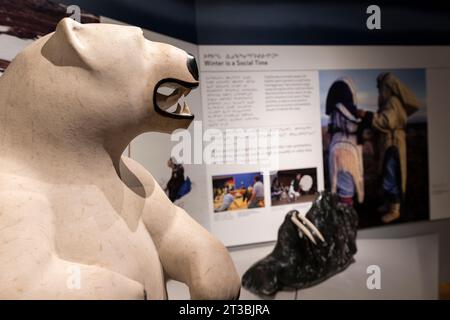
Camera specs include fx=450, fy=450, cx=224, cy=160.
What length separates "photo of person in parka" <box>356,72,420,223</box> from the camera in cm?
200

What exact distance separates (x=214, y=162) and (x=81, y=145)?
36.3 inches

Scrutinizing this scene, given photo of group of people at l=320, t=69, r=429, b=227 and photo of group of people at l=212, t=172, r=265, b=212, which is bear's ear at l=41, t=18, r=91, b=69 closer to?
photo of group of people at l=212, t=172, r=265, b=212

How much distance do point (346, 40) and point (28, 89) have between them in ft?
4.46

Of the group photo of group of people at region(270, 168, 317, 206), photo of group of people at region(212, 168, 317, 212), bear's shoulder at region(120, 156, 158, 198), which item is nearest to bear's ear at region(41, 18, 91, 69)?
bear's shoulder at region(120, 156, 158, 198)

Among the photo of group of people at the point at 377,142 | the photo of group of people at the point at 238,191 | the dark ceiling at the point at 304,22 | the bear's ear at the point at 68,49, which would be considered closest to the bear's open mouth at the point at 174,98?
the bear's ear at the point at 68,49

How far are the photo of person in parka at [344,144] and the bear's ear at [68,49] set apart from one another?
4.39ft

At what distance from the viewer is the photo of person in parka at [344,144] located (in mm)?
1930

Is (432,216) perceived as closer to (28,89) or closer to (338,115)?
(338,115)

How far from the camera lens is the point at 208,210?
1.71 meters

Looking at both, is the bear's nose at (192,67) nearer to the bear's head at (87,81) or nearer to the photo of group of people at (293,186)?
the bear's head at (87,81)

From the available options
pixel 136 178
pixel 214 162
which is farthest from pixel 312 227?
pixel 136 178

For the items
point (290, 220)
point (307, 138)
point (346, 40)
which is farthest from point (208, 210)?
point (346, 40)

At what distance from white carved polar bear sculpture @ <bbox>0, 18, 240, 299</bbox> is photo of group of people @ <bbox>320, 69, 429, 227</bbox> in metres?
1.22

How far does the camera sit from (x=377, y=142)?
2021mm
